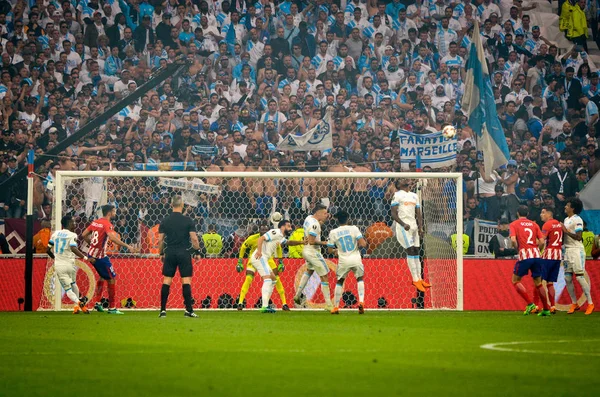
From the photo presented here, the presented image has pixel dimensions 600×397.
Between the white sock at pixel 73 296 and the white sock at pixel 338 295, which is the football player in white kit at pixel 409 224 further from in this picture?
the white sock at pixel 73 296

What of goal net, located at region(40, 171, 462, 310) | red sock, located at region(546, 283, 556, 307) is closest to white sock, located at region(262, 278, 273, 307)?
goal net, located at region(40, 171, 462, 310)

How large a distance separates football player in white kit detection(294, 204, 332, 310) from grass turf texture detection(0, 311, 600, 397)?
424 cm

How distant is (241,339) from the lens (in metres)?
11.1

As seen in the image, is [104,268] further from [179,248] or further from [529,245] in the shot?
[529,245]

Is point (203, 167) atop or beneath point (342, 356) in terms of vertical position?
atop

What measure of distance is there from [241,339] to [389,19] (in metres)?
17.2

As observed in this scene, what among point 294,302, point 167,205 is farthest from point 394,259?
point 167,205

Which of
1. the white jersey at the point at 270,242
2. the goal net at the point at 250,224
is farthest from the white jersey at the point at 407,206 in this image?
the white jersey at the point at 270,242

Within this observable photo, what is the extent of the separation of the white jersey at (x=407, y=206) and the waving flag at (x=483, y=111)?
420 cm

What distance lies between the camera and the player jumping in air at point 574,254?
1791 centimetres

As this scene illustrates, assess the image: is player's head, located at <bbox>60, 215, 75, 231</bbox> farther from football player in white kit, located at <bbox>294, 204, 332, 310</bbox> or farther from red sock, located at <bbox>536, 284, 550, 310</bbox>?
red sock, located at <bbox>536, 284, 550, 310</bbox>

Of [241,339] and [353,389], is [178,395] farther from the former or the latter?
[241,339]

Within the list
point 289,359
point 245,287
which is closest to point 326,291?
point 245,287

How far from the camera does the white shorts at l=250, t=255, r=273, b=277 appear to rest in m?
18.3
